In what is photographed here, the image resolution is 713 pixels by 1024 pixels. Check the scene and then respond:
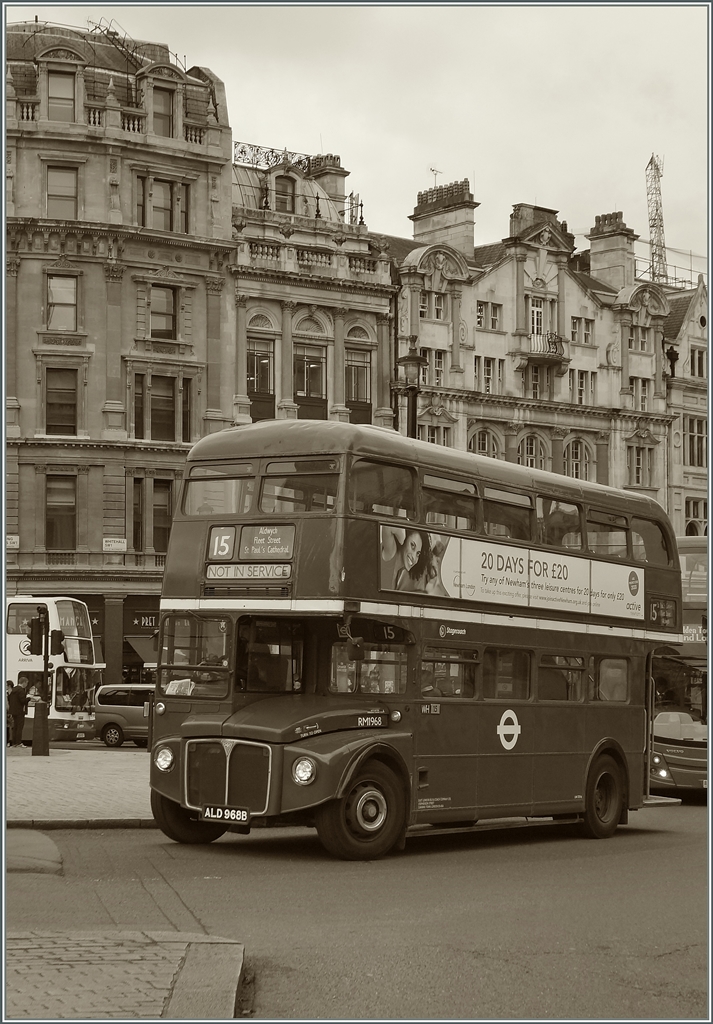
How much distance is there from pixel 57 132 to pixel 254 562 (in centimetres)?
3587

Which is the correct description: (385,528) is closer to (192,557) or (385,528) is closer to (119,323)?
(192,557)

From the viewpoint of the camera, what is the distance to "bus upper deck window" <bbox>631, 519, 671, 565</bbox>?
20688 mm

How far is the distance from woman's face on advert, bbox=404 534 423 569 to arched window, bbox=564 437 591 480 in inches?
1769

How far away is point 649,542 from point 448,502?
4938 millimetres

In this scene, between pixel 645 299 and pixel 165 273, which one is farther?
pixel 645 299

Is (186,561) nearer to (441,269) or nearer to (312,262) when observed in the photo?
(312,262)

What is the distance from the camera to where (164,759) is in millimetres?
15930

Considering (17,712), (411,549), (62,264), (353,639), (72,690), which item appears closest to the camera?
(353,639)

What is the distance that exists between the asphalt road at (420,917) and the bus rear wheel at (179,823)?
17 cm

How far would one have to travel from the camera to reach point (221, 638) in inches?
632

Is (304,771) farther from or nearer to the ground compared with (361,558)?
nearer to the ground

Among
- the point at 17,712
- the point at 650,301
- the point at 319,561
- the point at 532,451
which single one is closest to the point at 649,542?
the point at 319,561

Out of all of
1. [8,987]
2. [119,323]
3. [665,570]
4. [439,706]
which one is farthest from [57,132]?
[8,987]

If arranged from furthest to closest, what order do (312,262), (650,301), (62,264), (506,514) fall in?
1. (650,301)
2. (312,262)
3. (62,264)
4. (506,514)
